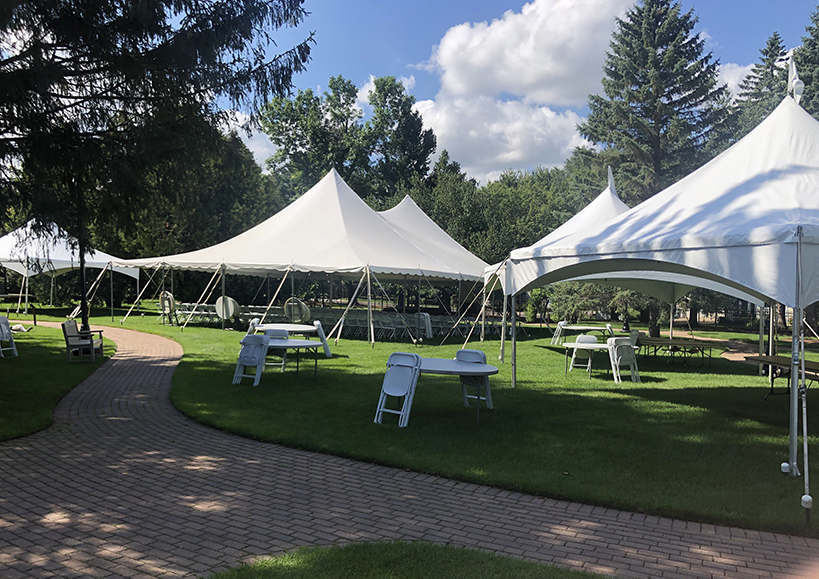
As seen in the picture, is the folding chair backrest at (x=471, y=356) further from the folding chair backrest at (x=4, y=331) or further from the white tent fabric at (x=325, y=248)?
the folding chair backrest at (x=4, y=331)

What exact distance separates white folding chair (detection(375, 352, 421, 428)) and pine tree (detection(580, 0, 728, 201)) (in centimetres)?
2179

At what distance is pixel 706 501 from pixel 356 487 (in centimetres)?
279

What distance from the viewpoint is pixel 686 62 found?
982 inches

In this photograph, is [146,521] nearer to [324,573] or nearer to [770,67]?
[324,573]

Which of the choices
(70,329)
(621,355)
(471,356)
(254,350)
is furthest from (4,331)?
(621,355)

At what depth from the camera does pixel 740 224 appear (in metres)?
5.93

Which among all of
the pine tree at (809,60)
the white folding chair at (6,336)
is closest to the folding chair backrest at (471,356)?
the white folding chair at (6,336)

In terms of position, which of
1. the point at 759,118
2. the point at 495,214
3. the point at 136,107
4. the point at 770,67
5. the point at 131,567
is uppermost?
the point at 770,67

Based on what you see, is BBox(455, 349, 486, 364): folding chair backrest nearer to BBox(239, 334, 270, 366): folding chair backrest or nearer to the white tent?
the white tent

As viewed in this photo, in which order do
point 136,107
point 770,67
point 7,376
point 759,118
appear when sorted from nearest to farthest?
point 136,107 < point 7,376 < point 759,118 < point 770,67

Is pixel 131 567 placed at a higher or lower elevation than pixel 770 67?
lower

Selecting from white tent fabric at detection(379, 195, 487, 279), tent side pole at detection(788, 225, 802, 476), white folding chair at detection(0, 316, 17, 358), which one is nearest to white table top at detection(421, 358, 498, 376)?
tent side pole at detection(788, 225, 802, 476)

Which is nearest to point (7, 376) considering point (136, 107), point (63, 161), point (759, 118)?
point (63, 161)

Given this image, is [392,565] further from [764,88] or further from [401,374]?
[764,88]
